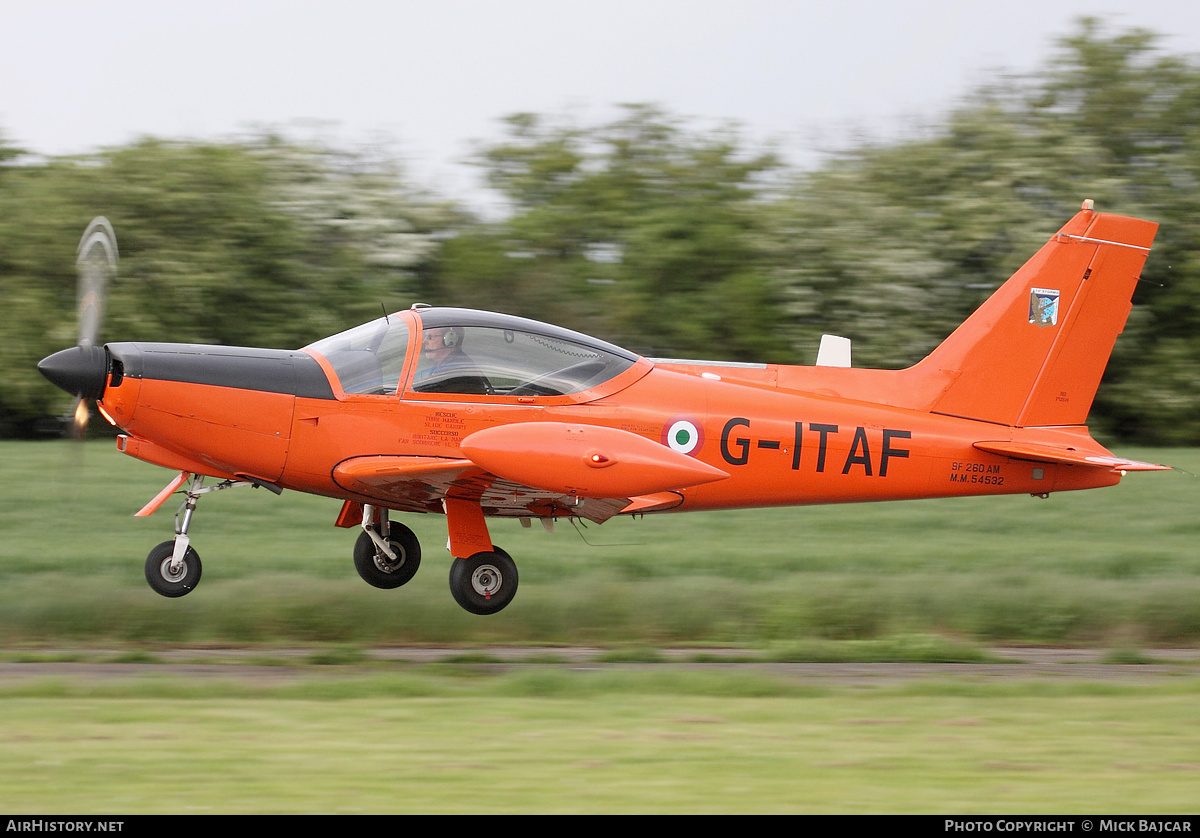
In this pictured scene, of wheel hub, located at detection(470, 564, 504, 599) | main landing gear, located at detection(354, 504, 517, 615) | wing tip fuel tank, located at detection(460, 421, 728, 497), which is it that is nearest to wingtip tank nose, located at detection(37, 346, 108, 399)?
main landing gear, located at detection(354, 504, 517, 615)

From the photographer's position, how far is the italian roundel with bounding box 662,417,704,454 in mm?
8828

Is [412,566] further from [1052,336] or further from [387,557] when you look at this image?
[1052,336]

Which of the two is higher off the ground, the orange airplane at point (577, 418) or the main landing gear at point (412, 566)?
the orange airplane at point (577, 418)

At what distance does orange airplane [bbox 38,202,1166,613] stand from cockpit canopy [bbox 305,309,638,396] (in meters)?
0.02

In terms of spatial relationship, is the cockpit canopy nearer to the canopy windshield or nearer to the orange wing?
the canopy windshield

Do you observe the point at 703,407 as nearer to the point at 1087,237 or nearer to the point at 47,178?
the point at 1087,237

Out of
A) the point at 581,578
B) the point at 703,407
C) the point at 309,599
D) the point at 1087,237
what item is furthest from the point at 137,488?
the point at 1087,237

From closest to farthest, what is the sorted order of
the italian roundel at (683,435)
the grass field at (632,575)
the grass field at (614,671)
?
the grass field at (614,671), the italian roundel at (683,435), the grass field at (632,575)

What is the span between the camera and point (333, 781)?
5535mm

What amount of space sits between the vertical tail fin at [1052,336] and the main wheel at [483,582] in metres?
3.72

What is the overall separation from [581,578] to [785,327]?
958 centimetres

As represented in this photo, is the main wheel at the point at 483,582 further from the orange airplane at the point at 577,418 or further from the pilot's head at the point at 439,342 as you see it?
the pilot's head at the point at 439,342

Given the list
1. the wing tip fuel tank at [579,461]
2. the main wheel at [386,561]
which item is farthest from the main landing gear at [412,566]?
the wing tip fuel tank at [579,461]

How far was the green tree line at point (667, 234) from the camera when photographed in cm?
1752
